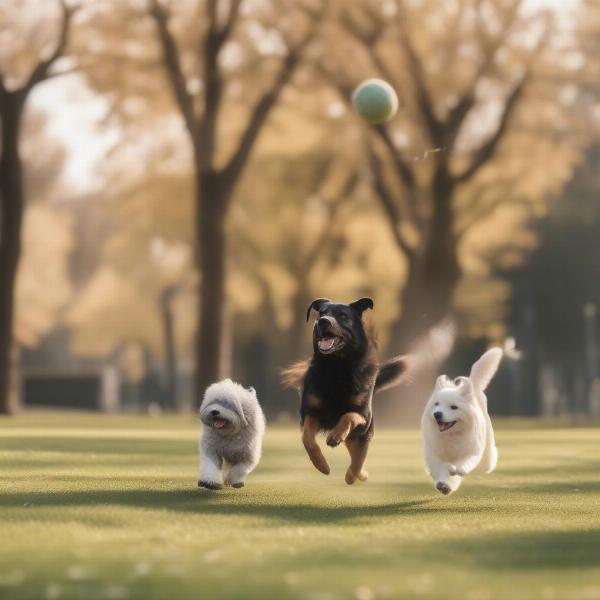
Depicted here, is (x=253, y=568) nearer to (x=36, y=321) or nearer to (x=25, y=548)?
(x=25, y=548)

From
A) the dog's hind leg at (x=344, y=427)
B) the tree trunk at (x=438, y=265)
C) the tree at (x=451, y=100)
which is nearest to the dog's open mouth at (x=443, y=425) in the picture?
the dog's hind leg at (x=344, y=427)

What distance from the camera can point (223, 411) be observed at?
11977mm

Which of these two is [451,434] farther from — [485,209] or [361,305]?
[485,209]

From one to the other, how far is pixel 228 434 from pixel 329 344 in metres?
1.14

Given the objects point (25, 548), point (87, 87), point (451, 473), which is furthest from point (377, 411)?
point (25, 548)

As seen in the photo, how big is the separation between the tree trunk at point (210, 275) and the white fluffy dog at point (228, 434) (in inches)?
912

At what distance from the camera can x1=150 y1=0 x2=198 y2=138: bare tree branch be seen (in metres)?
34.9

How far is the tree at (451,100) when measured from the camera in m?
36.2

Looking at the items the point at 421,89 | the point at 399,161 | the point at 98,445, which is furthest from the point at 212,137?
the point at 98,445

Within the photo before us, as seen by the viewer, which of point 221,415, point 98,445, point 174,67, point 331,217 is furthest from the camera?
point 331,217

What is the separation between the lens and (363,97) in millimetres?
19734

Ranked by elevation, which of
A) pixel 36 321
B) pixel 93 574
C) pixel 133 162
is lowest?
pixel 93 574

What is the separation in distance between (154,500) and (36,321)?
48.8 metres

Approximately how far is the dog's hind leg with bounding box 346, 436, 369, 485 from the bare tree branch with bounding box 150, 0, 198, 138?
917 inches
